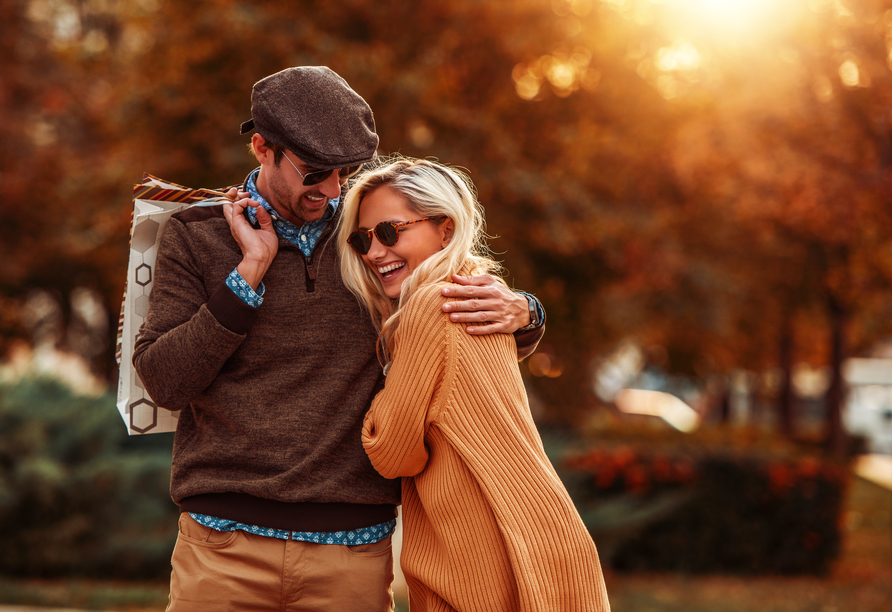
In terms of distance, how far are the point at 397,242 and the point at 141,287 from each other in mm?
712

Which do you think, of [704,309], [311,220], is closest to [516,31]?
[704,309]

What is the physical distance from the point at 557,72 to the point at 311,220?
828cm

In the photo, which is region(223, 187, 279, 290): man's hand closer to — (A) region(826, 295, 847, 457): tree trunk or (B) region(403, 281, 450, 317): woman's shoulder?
(B) region(403, 281, 450, 317): woman's shoulder

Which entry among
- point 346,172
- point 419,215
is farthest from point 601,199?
point 419,215

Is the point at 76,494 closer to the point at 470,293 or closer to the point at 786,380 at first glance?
the point at 470,293

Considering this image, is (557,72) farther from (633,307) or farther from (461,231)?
(461,231)

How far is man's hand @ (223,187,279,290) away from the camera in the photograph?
6.71 feet

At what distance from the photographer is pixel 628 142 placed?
34.7ft

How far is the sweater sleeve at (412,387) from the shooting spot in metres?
1.92

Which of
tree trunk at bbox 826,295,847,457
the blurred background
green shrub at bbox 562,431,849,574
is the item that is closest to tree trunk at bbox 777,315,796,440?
tree trunk at bbox 826,295,847,457

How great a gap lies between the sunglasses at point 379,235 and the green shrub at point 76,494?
5.24 meters

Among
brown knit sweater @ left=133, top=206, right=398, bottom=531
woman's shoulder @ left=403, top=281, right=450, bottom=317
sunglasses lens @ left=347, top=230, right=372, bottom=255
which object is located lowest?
brown knit sweater @ left=133, top=206, right=398, bottom=531

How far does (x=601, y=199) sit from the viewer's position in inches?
408

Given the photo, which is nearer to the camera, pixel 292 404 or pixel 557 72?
pixel 292 404
